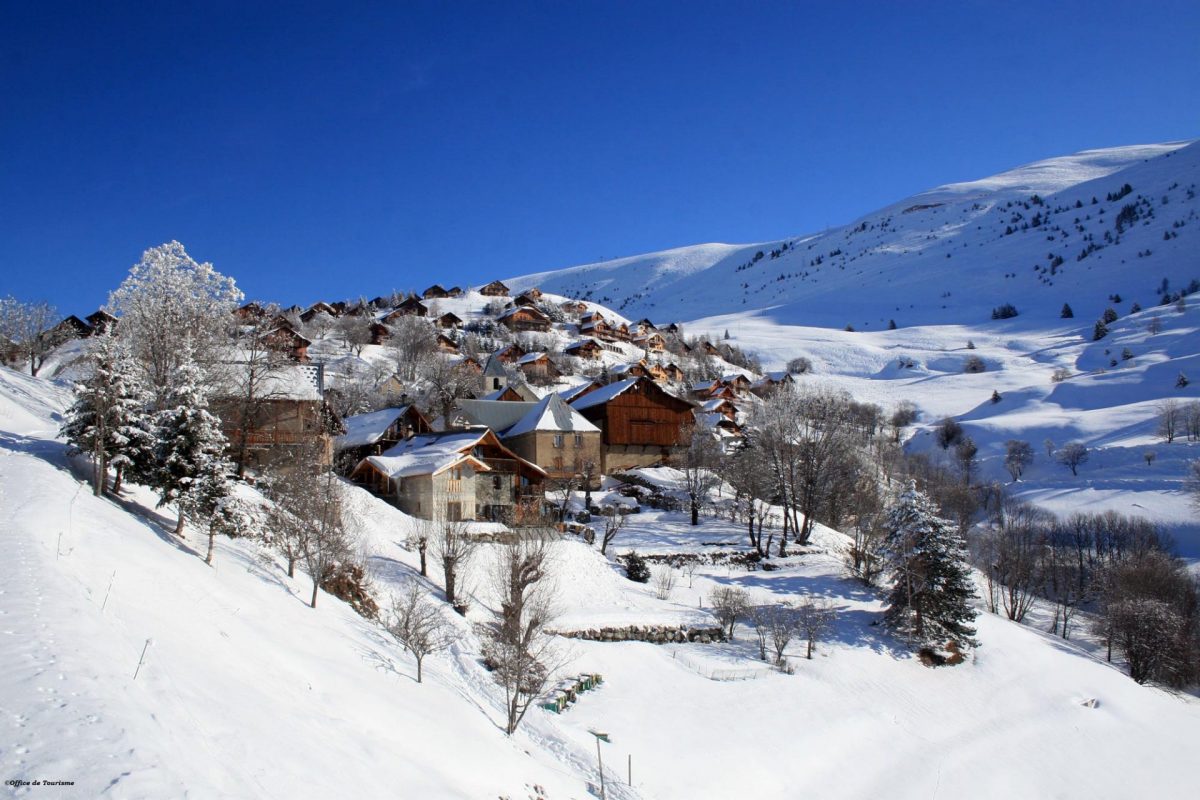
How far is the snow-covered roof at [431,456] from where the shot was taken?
40.1 metres

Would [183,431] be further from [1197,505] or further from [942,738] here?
[1197,505]

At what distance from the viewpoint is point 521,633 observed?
2353 cm

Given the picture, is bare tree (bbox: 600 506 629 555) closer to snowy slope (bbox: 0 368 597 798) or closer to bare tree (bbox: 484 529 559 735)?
bare tree (bbox: 484 529 559 735)

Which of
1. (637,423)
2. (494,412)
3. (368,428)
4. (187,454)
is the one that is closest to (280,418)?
(368,428)

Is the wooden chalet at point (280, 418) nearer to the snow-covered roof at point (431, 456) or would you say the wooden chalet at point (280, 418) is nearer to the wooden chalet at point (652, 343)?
the snow-covered roof at point (431, 456)

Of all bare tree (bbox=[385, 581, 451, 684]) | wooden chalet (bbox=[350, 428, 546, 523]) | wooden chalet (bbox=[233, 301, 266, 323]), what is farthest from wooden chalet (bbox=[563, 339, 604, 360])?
bare tree (bbox=[385, 581, 451, 684])

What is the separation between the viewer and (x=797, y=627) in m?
31.7

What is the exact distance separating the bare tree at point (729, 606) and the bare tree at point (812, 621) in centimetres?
241

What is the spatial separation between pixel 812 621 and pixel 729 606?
142 inches

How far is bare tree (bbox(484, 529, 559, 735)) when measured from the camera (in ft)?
61.7

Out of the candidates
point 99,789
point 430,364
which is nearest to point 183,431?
point 99,789

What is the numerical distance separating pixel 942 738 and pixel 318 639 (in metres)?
22.6

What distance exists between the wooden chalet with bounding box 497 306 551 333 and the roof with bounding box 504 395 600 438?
6378 cm

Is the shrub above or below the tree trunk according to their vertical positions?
below
